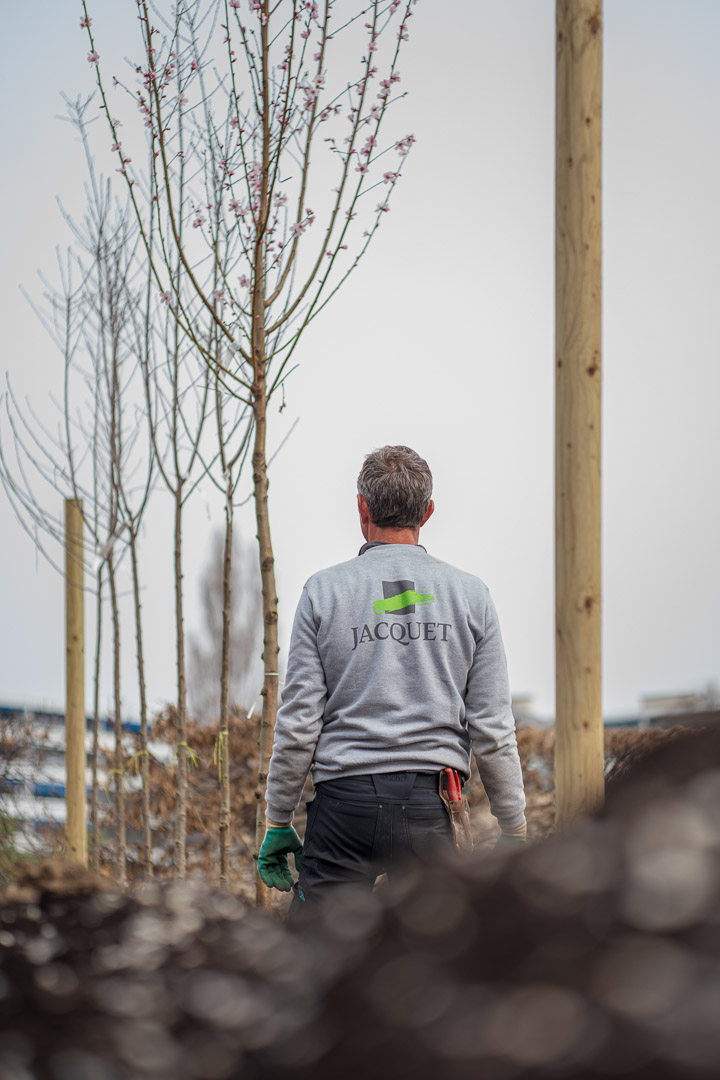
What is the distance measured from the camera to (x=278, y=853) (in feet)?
9.39

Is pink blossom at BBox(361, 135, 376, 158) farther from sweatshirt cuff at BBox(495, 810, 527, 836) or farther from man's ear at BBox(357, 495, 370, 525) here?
sweatshirt cuff at BBox(495, 810, 527, 836)

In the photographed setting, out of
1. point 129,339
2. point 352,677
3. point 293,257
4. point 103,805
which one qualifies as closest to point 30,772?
point 103,805

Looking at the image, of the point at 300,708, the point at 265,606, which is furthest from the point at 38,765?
the point at 300,708

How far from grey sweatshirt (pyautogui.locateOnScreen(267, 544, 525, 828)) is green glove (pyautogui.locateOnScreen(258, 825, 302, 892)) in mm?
78

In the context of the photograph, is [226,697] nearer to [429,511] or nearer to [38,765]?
[429,511]

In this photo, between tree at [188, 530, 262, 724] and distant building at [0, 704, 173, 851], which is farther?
tree at [188, 530, 262, 724]

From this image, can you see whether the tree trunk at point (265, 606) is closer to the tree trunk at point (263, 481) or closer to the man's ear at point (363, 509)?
the tree trunk at point (263, 481)

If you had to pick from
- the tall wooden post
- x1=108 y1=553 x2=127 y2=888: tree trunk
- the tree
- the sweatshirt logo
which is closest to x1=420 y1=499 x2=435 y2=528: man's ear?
the sweatshirt logo

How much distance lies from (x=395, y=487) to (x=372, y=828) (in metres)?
0.92

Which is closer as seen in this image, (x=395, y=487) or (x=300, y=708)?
(x=300, y=708)

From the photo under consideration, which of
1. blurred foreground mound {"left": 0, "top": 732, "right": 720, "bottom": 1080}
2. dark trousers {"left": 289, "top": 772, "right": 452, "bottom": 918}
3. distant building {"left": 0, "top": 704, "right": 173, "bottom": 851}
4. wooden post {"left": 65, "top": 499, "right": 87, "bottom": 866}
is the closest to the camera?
blurred foreground mound {"left": 0, "top": 732, "right": 720, "bottom": 1080}

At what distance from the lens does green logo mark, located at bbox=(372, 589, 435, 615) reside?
263 cm

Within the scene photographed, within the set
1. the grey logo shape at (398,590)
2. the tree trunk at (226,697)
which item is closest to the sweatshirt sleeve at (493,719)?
the grey logo shape at (398,590)

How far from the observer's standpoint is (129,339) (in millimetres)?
6094
